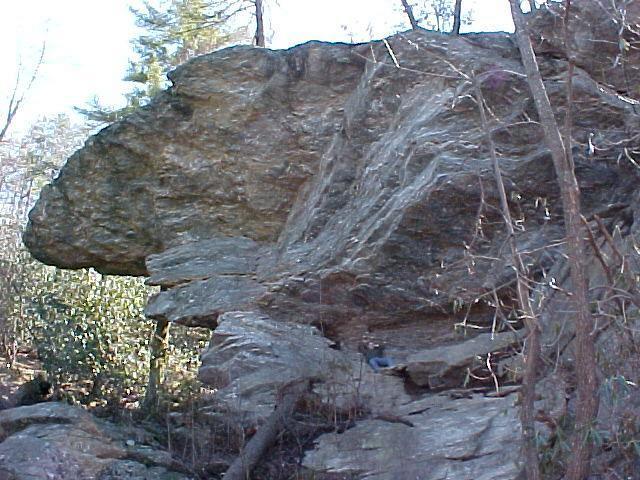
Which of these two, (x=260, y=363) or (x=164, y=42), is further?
(x=164, y=42)

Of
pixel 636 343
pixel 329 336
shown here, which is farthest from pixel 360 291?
pixel 636 343

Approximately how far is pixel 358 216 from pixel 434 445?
216cm

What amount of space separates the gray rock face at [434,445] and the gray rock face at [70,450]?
4.51ft

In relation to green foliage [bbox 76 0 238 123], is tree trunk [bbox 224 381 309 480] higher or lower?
lower

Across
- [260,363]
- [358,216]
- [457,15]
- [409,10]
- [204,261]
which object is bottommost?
[260,363]

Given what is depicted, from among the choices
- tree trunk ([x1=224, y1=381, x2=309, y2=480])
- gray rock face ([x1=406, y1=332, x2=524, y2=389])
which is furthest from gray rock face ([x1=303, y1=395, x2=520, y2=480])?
tree trunk ([x1=224, y1=381, x2=309, y2=480])

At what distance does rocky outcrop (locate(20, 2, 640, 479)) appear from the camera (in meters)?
6.92

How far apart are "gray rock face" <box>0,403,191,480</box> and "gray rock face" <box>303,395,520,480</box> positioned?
1376 mm

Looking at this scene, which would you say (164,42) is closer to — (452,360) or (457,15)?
(457,15)

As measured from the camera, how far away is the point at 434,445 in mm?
6398

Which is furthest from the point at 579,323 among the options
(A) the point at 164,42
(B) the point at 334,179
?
(A) the point at 164,42

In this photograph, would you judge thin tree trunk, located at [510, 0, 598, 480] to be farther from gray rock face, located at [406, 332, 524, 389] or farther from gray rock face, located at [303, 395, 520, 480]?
gray rock face, located at [406, 332, 524, 389]

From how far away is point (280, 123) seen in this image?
29.2 feet

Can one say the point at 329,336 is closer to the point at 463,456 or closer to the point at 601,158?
the point at 463,456
